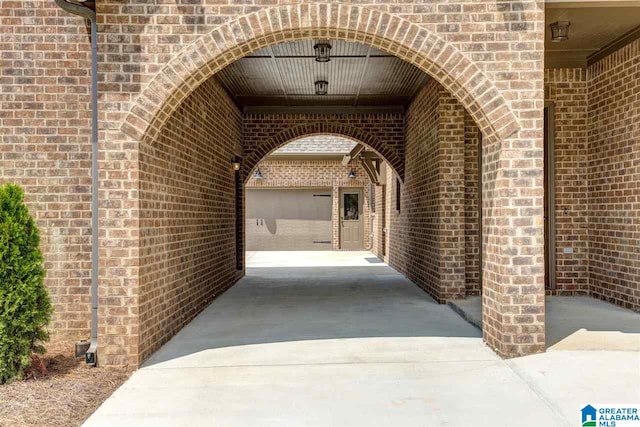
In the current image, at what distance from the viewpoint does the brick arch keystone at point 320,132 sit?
1109 centimetres

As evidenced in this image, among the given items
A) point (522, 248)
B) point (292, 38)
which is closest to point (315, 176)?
point (292, 38)

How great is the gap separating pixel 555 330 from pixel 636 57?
3720 millimetres

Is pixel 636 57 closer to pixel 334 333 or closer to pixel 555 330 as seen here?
pixel 555 330

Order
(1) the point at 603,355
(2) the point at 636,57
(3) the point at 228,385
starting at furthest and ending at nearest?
1. (2) the point at 636,57
2. (1) the point at 603,355
3. (3) the point at 228,385

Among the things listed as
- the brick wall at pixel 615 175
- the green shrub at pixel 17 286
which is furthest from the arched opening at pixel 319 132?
the brick wall at pixel 615 175

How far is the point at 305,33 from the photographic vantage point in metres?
4.71

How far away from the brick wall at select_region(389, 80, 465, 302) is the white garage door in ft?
31.1

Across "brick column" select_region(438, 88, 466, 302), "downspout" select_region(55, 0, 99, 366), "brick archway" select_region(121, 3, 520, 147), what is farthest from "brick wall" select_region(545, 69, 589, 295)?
"downspout" select_region(55, 0, 99, 366)

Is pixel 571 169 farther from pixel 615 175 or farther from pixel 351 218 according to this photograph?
pixel 351 218

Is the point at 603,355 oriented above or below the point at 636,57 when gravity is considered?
below

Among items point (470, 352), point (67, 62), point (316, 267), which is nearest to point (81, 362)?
point (67, 62)

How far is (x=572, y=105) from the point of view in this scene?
306 inches

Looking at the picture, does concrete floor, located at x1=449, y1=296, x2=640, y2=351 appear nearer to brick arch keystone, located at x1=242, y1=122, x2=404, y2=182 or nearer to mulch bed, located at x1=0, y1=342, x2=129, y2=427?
mulch bed, located at x1=0, y1=342, x2=129, y2=427

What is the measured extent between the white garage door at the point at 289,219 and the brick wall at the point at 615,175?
1197 cm
